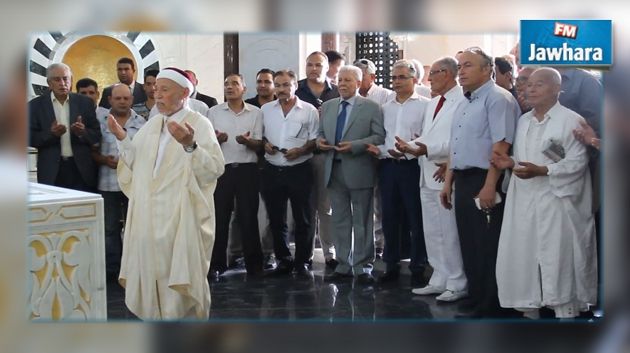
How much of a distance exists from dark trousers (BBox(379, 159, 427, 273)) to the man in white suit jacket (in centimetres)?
3

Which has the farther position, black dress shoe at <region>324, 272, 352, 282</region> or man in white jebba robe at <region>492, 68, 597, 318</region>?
black dress shoe at <region>324, 272, 352, 282</region>

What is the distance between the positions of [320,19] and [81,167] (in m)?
1.36

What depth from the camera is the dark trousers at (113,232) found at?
13.9ft

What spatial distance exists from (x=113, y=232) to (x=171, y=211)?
30 cm

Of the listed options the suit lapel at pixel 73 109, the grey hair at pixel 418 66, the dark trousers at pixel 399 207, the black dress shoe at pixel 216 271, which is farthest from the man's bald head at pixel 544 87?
the suit lapel at pixel 73 109

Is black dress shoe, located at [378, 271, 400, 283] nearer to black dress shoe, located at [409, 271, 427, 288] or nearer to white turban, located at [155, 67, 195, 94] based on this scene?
black dress shoe, located at [409, 271, 427, 288]

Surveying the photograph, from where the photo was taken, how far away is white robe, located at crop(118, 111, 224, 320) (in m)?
4.21

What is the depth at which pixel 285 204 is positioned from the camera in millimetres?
4348

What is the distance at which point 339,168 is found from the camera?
432 centimetres

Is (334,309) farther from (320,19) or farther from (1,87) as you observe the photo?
(1,87)

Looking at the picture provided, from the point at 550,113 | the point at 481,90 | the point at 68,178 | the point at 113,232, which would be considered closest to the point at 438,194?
the point at 481,90

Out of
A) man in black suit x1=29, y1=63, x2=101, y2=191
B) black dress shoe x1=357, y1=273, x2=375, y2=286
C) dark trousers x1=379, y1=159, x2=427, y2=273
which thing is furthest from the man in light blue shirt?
man in black suit x1=29, y1=63, x2=101, y2=191

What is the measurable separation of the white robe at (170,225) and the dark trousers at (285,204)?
0.89 ft

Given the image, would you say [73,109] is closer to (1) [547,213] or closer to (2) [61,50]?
(2) [61,50]
